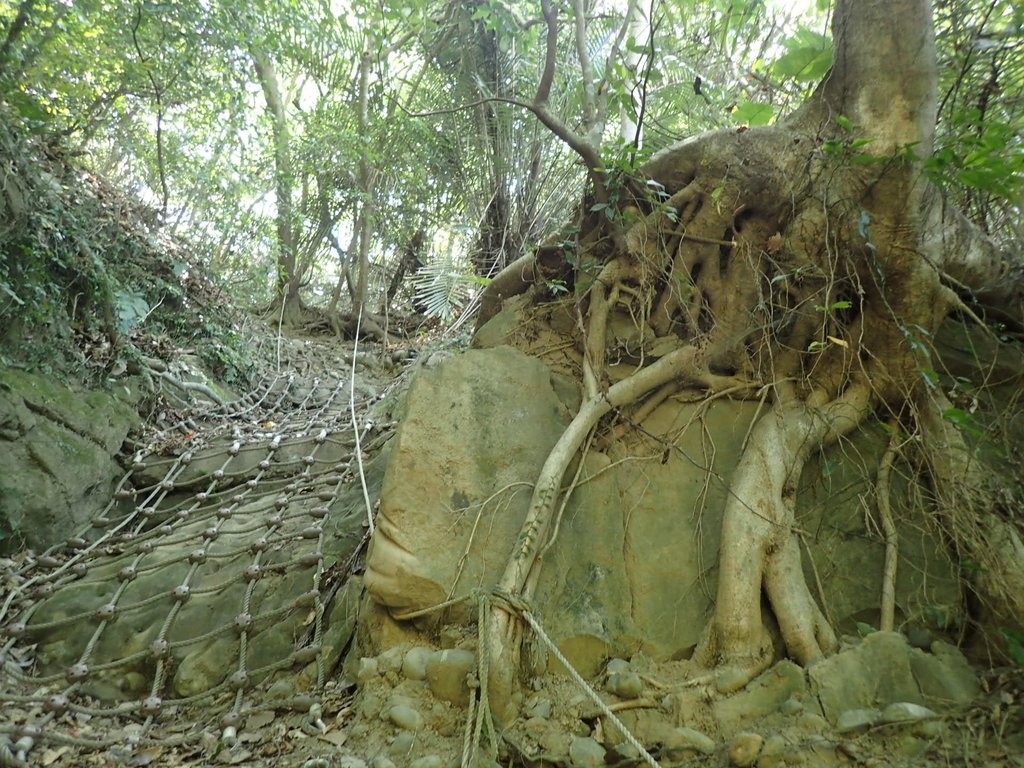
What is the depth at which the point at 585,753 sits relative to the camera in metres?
1.40

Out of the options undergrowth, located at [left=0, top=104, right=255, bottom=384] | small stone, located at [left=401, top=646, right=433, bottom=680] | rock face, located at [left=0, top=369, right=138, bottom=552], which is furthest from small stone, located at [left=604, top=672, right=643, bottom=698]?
undergrowth, located at [left=0, top=104, right=255, bottom=384]

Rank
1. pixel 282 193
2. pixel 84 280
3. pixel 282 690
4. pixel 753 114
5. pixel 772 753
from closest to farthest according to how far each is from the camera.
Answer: pixel 772 753
pixel 282 690
pixel 753 114
pixel 84 280
pixel 282 193

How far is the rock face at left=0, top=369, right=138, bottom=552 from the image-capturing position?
2605 millimetres

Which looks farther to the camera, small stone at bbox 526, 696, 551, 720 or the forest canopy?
the forest canopy

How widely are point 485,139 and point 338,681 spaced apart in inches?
155

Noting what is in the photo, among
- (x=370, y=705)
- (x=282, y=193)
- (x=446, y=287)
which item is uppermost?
(x=282, y=193)

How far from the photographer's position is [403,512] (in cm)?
186

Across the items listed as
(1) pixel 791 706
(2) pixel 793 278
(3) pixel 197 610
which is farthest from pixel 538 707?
(2) pixel 793 278

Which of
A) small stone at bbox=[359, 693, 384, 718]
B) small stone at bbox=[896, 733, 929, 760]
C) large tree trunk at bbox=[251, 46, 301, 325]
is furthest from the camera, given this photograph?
large tree trunk at bbox=[251, 46, 301, 325]

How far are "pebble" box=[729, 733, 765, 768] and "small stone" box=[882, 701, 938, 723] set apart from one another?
283mm

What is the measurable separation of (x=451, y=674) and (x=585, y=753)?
36 cm

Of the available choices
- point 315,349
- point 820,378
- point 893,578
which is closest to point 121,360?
point 315,349

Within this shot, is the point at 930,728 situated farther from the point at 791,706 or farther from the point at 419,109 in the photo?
the point at 419,109

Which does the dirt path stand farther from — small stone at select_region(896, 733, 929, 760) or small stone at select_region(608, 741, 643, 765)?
small stone at select_region(896, 733, 929, 760)
